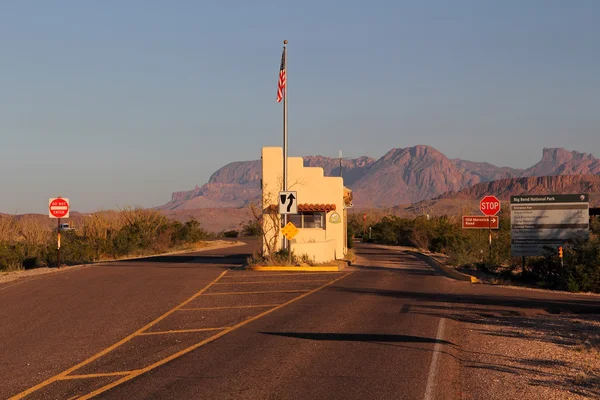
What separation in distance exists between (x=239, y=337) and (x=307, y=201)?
987 inches

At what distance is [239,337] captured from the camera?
43.0 feet

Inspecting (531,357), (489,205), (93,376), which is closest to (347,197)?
(489,205)

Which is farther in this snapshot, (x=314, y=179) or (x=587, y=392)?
(x=314, y=179)

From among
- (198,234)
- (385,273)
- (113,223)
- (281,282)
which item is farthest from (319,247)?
(198,234)

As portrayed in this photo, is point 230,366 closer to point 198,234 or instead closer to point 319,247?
point 319,247

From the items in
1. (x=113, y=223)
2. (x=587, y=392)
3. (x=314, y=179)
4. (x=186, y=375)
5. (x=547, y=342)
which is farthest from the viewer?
(x=113, y=223)

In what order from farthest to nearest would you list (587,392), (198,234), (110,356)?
1. (198,234)
2. (110,356)
3. (587,392)

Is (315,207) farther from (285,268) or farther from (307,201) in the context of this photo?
(285,268)

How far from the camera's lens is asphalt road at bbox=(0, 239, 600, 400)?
30.6 feet

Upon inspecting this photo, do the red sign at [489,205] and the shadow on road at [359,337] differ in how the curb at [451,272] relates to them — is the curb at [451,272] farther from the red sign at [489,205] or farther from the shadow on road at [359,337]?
the shadow on road at [359,337]

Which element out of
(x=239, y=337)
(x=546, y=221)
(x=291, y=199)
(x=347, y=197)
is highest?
(x=347, y=197)

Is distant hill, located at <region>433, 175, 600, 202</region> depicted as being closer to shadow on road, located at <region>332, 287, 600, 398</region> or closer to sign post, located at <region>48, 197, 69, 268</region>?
sign post, located at <region>48, 197, 69, 268</region>

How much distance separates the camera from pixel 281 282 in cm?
2425

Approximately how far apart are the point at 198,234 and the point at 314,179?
24.8 meters
